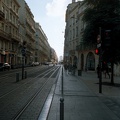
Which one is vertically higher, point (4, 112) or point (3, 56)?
point (3, 56)

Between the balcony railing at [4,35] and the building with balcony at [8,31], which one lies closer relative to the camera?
the balcony railing at [4,35]

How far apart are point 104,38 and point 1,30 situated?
34.3 m

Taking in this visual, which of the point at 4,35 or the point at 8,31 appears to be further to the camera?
the point at 8,31

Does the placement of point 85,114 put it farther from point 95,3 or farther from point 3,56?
point 3,56

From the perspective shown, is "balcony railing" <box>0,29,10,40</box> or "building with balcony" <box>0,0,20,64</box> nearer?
"balcony railing" <box>0,29,10,40</box>

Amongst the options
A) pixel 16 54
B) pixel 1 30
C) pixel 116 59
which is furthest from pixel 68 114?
pixel 16 54

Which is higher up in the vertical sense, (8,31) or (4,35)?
(8,31)

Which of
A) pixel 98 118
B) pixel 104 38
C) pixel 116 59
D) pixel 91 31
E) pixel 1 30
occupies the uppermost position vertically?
pixel 1 30

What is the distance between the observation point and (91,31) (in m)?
16.2

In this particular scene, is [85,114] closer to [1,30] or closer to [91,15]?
[91,15]

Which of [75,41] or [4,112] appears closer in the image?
[4,112]

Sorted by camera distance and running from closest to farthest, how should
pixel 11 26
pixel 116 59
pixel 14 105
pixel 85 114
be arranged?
pixel 85 114
pixel 14 105
pixel 116 59
pixel 11 26

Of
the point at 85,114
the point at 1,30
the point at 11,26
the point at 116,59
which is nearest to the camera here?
the point at 85,114

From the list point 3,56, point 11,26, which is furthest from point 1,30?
point 11,26
